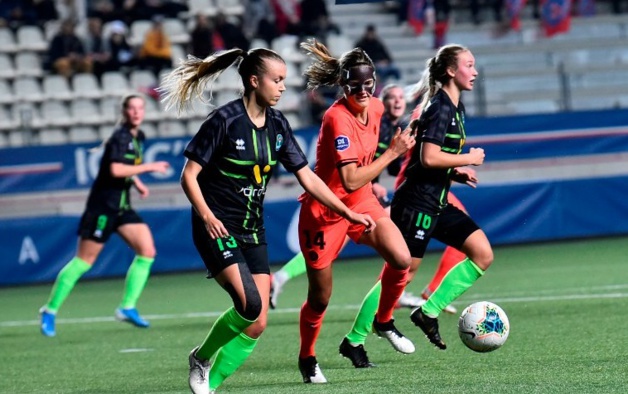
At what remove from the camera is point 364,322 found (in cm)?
839

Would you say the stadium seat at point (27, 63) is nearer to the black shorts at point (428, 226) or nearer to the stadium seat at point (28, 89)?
the stadium seat at point (28, 89)

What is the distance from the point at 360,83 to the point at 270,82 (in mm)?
909

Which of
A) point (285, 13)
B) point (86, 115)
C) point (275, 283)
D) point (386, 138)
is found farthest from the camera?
point (285, 13)

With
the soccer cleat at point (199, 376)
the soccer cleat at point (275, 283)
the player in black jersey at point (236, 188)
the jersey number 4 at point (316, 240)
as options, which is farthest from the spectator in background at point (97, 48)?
the soccer cleat at point (199, 376)

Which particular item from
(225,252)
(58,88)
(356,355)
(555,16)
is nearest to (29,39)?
(58,88)

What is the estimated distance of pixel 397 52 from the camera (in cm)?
2381

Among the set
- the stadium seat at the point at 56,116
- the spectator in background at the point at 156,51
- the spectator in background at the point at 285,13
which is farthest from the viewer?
the spectator in background at the point at 285,13

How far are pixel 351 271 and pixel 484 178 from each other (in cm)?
391

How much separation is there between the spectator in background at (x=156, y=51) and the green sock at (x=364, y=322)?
1383 cm

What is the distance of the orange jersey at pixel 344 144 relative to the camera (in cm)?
778

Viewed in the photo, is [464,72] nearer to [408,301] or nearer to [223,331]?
[223,331]

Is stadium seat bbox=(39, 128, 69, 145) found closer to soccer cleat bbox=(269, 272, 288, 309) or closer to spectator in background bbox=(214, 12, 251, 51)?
spectator in background bbox=(214, 12, 251, 51)

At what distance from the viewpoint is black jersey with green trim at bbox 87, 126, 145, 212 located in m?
11.6

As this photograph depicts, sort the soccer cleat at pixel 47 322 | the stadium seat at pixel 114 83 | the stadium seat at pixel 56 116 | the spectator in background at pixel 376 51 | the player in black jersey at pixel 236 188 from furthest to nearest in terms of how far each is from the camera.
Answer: the stadium seat at pixel 114 83, the stadium seat at pixel 56 116, the spectator in background at pixel 376 51, the soccer cleat at pixel 47 322, the player in black jersey at pixel 236 188
